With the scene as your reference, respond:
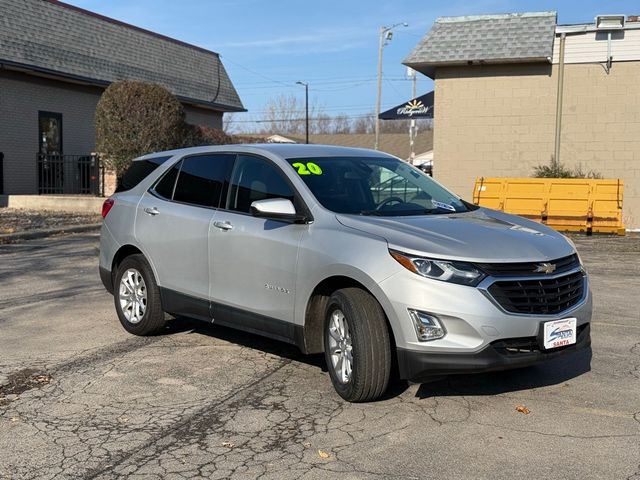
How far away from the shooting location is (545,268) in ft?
15.1

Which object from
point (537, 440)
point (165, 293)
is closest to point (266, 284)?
point (165, 293)

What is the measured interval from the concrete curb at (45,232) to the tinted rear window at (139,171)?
7.13m

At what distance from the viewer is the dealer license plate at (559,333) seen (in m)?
4.52

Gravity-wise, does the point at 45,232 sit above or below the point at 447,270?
below

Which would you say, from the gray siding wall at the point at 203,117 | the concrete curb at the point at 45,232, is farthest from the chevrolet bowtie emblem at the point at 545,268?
the gray siding wall at the point at 203,117

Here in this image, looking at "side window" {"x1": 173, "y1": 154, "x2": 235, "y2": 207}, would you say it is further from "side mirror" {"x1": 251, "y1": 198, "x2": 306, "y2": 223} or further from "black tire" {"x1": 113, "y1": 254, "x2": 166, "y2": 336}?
"side mirror" {"x1": 251, "y1": 198, "x2": 306, "y2": 223}

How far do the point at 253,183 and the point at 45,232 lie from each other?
9999 millimetres

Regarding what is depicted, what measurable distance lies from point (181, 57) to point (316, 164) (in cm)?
2515

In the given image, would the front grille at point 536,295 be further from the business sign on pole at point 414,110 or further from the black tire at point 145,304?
the business sign on pole at point 414,110

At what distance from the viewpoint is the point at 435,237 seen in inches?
181

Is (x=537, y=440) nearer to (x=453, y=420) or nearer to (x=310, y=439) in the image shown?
(x=453, y=420)

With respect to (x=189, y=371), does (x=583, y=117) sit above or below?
above

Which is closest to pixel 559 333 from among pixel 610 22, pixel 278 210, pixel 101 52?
pixel 278 210

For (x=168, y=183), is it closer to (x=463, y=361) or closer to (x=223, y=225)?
(x=223, y=225)
